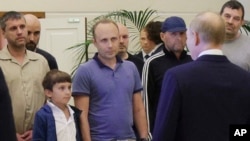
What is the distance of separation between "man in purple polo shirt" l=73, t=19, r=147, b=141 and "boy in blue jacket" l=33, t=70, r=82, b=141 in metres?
0.07

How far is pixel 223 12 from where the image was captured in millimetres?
3824

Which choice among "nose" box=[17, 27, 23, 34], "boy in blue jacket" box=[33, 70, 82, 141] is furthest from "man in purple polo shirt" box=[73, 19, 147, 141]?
"nose" box=[17, 27, 23, 34]

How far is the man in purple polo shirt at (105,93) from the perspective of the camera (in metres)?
3.04

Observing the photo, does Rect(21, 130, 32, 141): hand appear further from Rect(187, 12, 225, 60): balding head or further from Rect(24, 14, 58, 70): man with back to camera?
Rect(187, 12, 225, 60): balding head

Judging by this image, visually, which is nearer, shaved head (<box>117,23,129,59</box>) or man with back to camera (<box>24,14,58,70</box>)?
man with back to camera (<box>24,14,58,70</box>)

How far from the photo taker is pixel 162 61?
3605 mm

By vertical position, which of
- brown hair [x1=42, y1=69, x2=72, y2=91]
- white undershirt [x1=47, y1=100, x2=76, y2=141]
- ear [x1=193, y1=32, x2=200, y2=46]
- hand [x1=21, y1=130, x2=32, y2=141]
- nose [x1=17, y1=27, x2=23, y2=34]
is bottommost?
hand [x1=21, y1=130, x2=32, y2=141]

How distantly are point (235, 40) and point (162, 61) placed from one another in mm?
568

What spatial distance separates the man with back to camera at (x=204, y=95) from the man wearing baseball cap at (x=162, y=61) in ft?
4.18

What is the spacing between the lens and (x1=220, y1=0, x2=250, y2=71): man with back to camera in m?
3.56

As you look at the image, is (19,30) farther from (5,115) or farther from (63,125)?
(5,115)

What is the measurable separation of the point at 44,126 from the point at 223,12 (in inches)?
65.6

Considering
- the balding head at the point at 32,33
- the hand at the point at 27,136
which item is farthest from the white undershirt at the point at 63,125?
the balding head at the point at 32,33

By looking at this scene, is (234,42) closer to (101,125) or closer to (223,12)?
(223,12)
